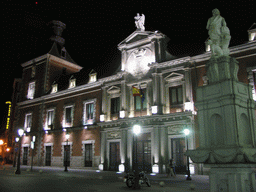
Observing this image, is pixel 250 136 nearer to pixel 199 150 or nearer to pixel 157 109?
pixel 199 150

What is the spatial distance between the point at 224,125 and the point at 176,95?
14.2 meters

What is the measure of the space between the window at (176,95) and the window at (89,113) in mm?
9909

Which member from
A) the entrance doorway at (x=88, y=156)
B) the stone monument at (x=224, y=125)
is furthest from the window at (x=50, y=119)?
the stone monument at (x=224, y=125)

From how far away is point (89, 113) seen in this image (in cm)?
2830

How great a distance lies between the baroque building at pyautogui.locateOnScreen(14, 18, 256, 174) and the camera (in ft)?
67.4

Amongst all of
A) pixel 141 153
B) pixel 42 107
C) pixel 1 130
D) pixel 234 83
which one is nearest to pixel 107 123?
pixel 141 153

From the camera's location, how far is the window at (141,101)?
2290cm

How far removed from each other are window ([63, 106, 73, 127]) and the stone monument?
23.5 meters

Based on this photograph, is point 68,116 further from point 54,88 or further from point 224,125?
point 224,125

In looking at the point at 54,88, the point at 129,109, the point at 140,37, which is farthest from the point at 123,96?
the point at 54,88

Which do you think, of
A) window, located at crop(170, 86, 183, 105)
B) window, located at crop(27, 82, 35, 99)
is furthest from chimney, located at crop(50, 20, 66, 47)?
window, located at crop(170, 86, 183, 105)

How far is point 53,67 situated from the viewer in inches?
1438

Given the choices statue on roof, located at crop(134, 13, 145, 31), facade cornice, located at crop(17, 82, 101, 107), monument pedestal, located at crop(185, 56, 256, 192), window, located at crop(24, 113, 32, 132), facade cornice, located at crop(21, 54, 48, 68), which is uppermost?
facade cornice, located at crop(21, 54, 48, 68)

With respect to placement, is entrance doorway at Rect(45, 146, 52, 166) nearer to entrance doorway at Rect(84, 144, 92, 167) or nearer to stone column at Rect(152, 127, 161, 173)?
entrance doorway at Rect(84, 144, 92, 167)
